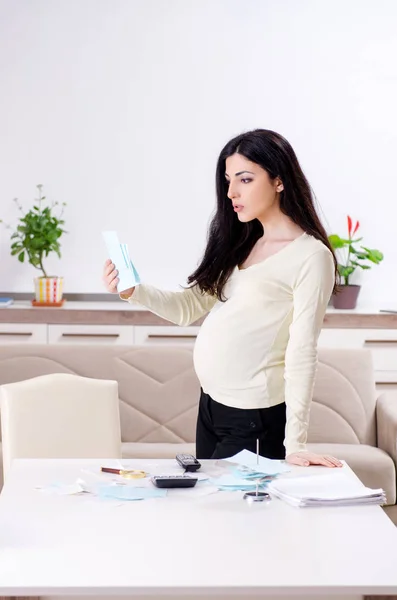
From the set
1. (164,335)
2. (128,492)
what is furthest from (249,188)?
(164,335)

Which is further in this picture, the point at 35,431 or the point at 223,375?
the point at 35,431

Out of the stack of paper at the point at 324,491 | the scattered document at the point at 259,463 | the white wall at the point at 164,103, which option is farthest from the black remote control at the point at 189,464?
the white wall at the point at 164,103

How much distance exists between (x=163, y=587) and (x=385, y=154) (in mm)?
4171

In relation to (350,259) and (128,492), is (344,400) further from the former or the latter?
(128,492)

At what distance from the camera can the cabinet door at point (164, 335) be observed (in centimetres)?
463

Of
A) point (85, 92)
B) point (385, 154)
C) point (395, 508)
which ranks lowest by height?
point (395, 508)

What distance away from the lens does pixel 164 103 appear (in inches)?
205

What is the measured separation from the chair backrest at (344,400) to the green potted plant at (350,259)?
676 millimetres

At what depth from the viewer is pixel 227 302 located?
7.97 ft

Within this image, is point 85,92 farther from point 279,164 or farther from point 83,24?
point 279,164

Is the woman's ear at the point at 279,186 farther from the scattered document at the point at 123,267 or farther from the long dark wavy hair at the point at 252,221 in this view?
the scattered document at the point at 123,267

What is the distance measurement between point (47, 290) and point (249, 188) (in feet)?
8.75

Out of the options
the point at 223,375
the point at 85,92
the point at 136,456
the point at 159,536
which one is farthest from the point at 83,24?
the point at 159,536

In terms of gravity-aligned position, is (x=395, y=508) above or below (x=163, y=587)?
below
